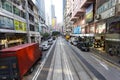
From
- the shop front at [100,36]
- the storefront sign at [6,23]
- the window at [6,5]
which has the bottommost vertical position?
the shop front at [100,36]

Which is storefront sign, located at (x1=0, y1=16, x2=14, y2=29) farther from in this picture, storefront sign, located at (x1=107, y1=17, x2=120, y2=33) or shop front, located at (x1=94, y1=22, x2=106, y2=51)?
storefront sign, located at (x1=107, y1=17, x2=120, y2=33)

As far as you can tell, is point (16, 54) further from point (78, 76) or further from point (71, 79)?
point (78, 76)

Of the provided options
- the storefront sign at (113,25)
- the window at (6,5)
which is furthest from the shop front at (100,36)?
the window at (6,5)

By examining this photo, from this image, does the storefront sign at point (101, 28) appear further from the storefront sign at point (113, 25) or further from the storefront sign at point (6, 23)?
the storefront sign at point (6, 23)

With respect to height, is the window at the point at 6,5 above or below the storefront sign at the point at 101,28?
above

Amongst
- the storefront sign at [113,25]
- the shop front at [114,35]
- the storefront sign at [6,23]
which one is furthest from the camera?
the storefront sign at [113,25]

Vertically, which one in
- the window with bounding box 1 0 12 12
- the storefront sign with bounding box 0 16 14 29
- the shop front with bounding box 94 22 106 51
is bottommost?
the shop front with bounding box 94 22 106 51

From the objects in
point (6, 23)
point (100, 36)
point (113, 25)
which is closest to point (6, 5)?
point (6, 23)

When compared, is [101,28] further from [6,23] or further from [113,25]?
[6,23]

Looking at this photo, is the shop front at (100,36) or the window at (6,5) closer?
the window at (6,5)

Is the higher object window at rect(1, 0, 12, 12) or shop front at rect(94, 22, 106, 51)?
window at rect(1, 0, 12, 12)

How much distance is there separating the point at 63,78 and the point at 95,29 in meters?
27.9

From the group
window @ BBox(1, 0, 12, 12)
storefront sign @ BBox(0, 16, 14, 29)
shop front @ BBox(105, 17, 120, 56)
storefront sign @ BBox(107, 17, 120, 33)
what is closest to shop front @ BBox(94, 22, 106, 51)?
shop front @ BBox(105, 17, 120, 56)

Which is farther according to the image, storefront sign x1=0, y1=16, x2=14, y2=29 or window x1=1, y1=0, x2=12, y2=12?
window x1=1, y1=0, x2=12, y2=12
